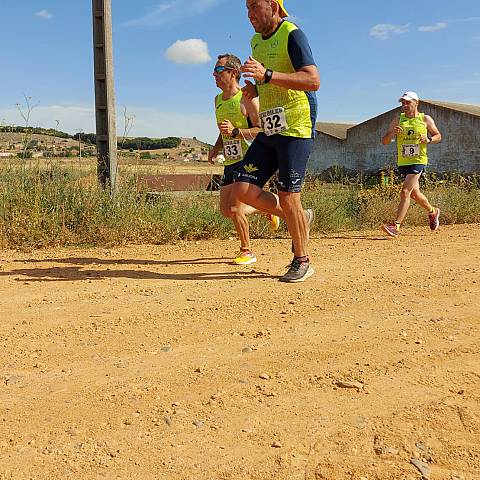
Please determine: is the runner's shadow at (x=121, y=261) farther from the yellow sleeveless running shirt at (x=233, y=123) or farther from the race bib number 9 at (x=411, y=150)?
the race bib number 9 at (x=411, y=150)

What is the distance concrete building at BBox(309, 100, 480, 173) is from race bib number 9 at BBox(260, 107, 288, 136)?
75.2ft

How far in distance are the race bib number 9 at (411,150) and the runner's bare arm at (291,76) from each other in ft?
15.2

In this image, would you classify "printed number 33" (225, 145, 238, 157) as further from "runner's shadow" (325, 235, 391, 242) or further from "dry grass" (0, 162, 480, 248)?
"runner's shadow" (325, 235, 391, 242)

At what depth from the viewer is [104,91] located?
331 inches

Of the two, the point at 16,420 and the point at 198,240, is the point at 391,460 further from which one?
the point at 198,240

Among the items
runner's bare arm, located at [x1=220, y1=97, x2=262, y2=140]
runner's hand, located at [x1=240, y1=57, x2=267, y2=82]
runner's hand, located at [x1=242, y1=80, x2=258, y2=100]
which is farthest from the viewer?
Answer: runner's bare arm, located at [x1=220, y1=97, x2=262, y2=140]

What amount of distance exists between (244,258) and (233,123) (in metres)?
1.38

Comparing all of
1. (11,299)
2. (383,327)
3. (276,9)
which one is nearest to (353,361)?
(383,327)

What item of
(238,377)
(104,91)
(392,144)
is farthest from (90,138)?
(392,144)

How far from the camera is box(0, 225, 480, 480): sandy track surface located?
2.39 metres

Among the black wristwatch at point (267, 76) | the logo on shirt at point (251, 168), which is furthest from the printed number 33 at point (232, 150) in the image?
the black wristwatch at point (267, 76)

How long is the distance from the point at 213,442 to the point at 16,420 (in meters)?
0.85

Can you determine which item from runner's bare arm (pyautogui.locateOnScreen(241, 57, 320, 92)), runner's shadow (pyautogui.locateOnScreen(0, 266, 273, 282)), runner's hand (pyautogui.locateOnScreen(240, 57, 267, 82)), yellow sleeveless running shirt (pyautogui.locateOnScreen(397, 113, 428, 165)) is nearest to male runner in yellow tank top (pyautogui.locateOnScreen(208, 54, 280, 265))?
runner's shadow (pyautogui.locateOnScreen(0, 266, 273, 282))

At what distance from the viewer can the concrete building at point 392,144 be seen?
2983cm
